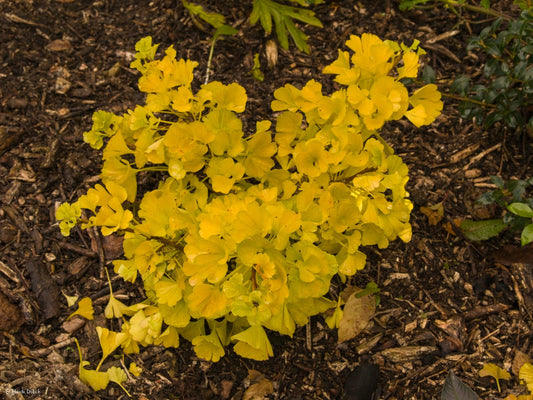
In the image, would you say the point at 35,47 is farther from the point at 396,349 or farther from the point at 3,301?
the point at 396,349

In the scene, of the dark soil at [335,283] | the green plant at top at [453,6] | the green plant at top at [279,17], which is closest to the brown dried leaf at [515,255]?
the dark soil at [335,283]

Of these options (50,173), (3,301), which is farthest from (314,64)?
(3,301)

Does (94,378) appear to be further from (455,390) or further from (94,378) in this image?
(455,390)

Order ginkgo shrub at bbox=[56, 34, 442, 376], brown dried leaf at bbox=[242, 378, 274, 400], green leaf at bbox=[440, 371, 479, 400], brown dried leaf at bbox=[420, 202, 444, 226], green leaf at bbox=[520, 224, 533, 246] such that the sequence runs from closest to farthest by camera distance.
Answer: ginkgo shrub at bbox=[56, 34, 442, 376] → green leaf at bbox=[440, 371, 479, 400] → green leaf at bbox=[520, 224, 533, 246] → brown dried leaf at bbox=[242, 378, 274, 400] → brown dried leaf at bbox=[420, 202, 444, 226]

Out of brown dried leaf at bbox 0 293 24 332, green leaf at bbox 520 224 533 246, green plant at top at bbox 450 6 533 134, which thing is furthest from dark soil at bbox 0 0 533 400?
green leaf at bbox 520 224 533 246

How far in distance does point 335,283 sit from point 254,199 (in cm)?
80

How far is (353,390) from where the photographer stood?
1997mm

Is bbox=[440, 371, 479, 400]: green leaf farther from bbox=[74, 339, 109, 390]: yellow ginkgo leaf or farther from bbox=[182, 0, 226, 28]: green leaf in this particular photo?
bbox=[182, 0, 226, 28]: green leaf

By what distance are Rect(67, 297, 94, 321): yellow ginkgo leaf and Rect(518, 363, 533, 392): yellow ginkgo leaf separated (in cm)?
170

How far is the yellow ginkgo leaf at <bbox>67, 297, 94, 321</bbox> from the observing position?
2088 millimetres

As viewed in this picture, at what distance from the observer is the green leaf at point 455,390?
1.78 m

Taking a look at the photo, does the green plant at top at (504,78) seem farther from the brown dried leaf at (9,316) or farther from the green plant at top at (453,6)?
the brown dried leaf at (9,316)

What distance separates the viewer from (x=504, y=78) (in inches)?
89.0

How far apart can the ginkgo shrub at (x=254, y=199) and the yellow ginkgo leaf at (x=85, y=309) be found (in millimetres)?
269
